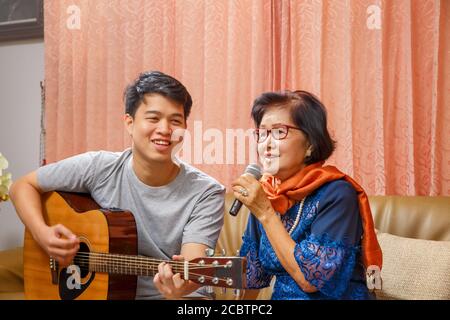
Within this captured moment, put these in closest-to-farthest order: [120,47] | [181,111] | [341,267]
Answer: [341,267]
[181,111]
[120,47]

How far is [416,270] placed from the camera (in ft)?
4.05

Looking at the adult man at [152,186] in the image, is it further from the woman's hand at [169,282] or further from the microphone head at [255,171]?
the microphone head at [255,171]

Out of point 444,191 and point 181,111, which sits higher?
point 181,111

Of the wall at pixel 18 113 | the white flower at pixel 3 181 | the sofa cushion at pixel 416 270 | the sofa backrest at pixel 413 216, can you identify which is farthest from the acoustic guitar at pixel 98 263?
the sofa backrest at pixel 413 216

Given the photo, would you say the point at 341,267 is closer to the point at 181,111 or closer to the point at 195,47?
the point at 181,111

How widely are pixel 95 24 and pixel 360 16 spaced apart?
786mm

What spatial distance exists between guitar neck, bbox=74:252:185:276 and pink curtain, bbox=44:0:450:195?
485 mm

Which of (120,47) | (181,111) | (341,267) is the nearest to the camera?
(341,267)

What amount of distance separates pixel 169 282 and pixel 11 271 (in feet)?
2.15

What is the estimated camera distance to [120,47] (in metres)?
1.50

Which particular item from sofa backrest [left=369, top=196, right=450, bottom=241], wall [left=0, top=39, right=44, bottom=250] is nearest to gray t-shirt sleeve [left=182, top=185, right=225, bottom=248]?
sofa backrest [left=369, top=196, right=450, bottom=241]

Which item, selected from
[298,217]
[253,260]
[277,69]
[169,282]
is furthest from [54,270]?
[277,69]

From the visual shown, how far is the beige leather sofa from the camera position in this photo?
121cm

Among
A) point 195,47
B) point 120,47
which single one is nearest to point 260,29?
point 195,47
